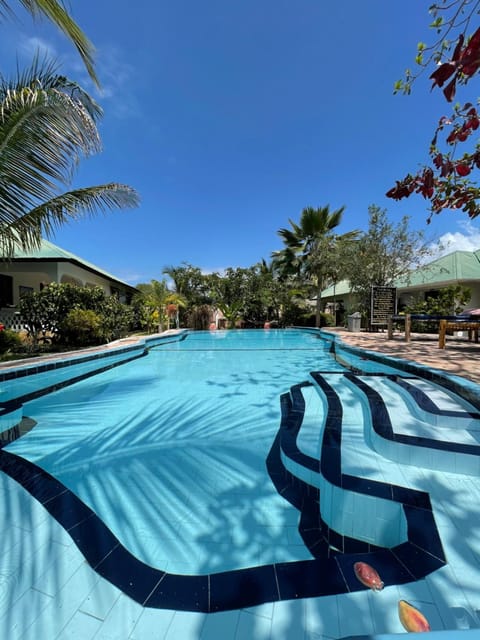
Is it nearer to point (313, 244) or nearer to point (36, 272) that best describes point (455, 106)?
point (36, 272)

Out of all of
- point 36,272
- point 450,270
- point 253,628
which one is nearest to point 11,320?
point 36,272

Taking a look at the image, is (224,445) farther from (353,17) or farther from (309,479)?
(353,17)

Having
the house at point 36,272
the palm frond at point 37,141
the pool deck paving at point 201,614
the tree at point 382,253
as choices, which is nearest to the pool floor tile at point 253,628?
the pool deck paving at point 201,614

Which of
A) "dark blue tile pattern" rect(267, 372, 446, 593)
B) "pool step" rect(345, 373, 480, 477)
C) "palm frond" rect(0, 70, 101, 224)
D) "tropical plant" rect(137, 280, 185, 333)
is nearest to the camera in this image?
"dark blue tile pattern" rect(267, 372, 446, 593)

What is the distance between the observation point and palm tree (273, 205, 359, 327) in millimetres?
18281

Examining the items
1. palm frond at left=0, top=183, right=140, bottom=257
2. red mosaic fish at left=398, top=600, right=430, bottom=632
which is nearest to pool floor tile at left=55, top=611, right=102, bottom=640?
red mosaic fish at left=398, top=600, right=430, bottom=632

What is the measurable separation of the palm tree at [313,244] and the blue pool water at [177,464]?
45.4 ft

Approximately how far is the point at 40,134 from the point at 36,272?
1022 cm

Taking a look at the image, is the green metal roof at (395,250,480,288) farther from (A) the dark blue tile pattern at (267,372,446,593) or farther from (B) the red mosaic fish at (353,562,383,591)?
(B) the red mosaic fish at (353,562,383,591)

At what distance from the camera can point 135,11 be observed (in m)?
6.70

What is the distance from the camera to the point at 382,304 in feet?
43.6

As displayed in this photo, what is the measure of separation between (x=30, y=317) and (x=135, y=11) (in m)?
9.25

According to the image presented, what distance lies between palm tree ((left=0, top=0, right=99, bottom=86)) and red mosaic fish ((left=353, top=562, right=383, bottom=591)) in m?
5.45

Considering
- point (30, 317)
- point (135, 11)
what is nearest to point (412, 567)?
point (135, 11)
